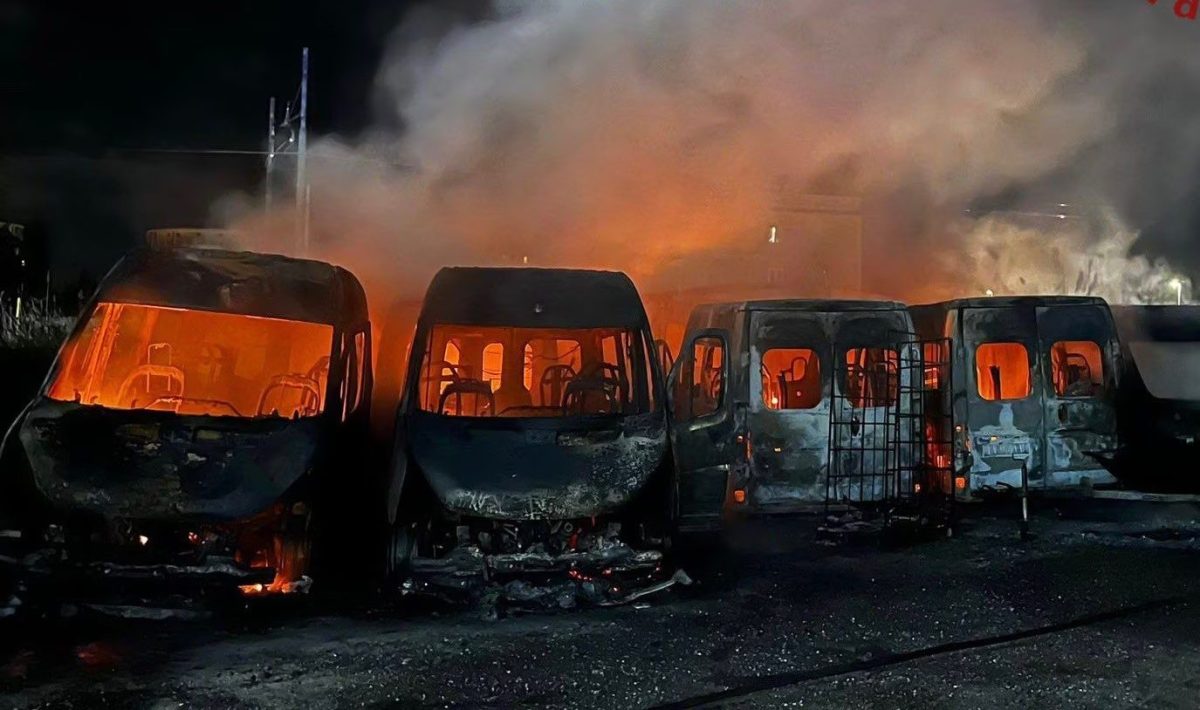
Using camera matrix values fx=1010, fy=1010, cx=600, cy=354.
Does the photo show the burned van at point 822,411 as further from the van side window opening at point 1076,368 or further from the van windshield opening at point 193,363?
the van windshield opening at point 193,363

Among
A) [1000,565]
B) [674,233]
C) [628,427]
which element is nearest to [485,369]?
[628,427]

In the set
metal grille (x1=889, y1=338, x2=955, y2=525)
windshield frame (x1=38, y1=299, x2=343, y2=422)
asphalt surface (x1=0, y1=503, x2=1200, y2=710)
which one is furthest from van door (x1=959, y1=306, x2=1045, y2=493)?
windshield frame (x1=38, y1=299, x2=343, y2=422)

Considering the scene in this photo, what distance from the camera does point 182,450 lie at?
5512 millimetres

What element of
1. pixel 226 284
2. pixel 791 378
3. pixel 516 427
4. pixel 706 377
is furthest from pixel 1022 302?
pixel 226 284

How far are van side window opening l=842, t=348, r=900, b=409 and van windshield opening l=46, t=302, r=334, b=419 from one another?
4175mm

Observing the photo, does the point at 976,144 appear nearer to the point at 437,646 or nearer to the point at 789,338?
the point at 789,338

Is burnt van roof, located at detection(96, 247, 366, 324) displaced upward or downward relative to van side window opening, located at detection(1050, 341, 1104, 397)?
upward

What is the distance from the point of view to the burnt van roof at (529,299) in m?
6.66

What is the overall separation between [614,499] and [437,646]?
127 centimetres

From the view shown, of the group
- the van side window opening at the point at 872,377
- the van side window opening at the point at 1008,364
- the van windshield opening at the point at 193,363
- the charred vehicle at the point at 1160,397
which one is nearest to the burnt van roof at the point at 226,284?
the van windshield opening at the point at 193,363

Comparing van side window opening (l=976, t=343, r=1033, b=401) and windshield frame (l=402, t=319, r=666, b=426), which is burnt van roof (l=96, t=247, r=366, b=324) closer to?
windshield frame (l=402, t=319, r=666, b=426)

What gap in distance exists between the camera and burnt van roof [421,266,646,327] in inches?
262

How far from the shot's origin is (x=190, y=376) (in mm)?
7480

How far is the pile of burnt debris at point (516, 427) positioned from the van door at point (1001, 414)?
2cm
